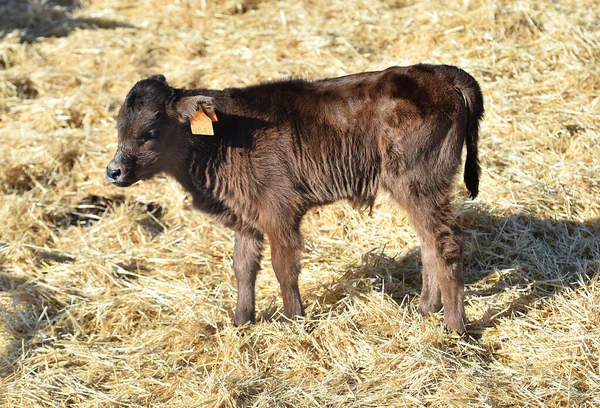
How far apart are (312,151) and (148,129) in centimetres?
126

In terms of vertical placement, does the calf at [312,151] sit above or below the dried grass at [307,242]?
above

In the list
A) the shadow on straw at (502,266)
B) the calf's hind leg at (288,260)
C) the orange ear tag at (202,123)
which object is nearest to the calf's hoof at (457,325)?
the shadow on straw at (502,266)

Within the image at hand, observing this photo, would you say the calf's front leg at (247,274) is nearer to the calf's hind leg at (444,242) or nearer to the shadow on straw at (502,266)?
the shadow on straw at (502,266)

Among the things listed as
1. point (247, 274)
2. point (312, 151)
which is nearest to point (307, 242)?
point (247, 274)

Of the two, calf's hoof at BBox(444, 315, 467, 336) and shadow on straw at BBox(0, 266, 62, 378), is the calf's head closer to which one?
shadow on straw at BBox(0, 266, 62, 378)

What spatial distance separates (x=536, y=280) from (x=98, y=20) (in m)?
8.12

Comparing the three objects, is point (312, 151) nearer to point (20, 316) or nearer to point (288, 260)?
point (288, 260)

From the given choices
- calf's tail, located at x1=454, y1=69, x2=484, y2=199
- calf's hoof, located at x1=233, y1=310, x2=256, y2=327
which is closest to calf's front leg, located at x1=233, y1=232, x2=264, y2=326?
calf's hoof, located at x1=233, y1=310, x2=256, y2=327

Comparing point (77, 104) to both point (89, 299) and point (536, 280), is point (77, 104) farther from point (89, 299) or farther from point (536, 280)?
point (536, 280)

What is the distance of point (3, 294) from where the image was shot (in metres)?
6.36

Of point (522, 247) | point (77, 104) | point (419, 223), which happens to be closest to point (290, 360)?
point (419, 223)

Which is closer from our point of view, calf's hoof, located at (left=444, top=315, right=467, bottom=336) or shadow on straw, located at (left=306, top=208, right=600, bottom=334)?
calf's hoof, located at (left=444, top=315, right=467, bottom=336)

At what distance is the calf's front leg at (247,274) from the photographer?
5914 mm

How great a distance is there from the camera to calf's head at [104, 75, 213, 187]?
547 centimetres
